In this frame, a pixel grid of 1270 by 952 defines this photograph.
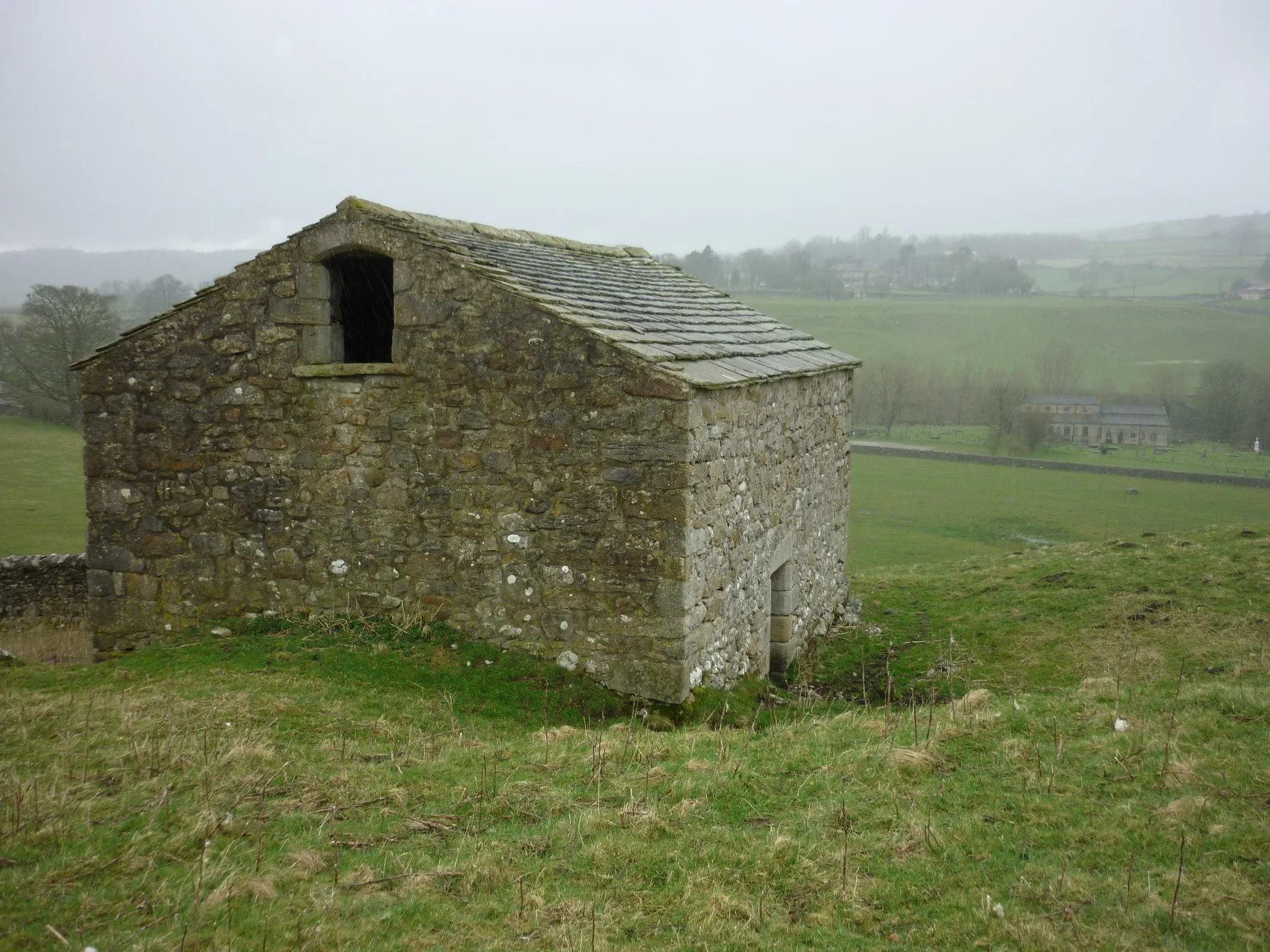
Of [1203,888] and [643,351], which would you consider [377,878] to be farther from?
[643,351]

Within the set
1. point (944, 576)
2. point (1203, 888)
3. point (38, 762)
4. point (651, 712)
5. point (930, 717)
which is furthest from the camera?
point (944, 576)

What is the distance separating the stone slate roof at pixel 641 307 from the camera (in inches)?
330

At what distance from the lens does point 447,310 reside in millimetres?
8547

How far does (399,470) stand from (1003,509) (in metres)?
30.2

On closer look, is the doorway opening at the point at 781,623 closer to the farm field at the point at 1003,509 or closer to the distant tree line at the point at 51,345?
the farm field at the point at 1003,509

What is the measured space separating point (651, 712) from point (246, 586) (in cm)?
445

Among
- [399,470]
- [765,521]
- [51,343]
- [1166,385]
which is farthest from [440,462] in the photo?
[1166,385]

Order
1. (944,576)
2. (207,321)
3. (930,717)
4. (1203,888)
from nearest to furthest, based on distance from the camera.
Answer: (1203,888)
(930,717)
(207,321)
(944,576)

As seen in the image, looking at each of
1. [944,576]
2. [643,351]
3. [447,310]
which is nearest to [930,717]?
[643,351]

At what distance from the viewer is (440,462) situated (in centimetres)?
866

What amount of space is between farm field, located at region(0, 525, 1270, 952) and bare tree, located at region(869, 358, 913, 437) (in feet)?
173

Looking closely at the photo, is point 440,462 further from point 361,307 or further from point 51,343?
point 51,343

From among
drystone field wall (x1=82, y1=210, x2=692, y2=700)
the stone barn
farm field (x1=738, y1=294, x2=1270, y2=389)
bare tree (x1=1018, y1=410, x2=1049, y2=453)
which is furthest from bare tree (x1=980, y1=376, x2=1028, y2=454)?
drystone field wall (x1=82, y1=210, x2=692, y2=700)

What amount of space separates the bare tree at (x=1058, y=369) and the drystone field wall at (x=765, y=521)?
63169mm
